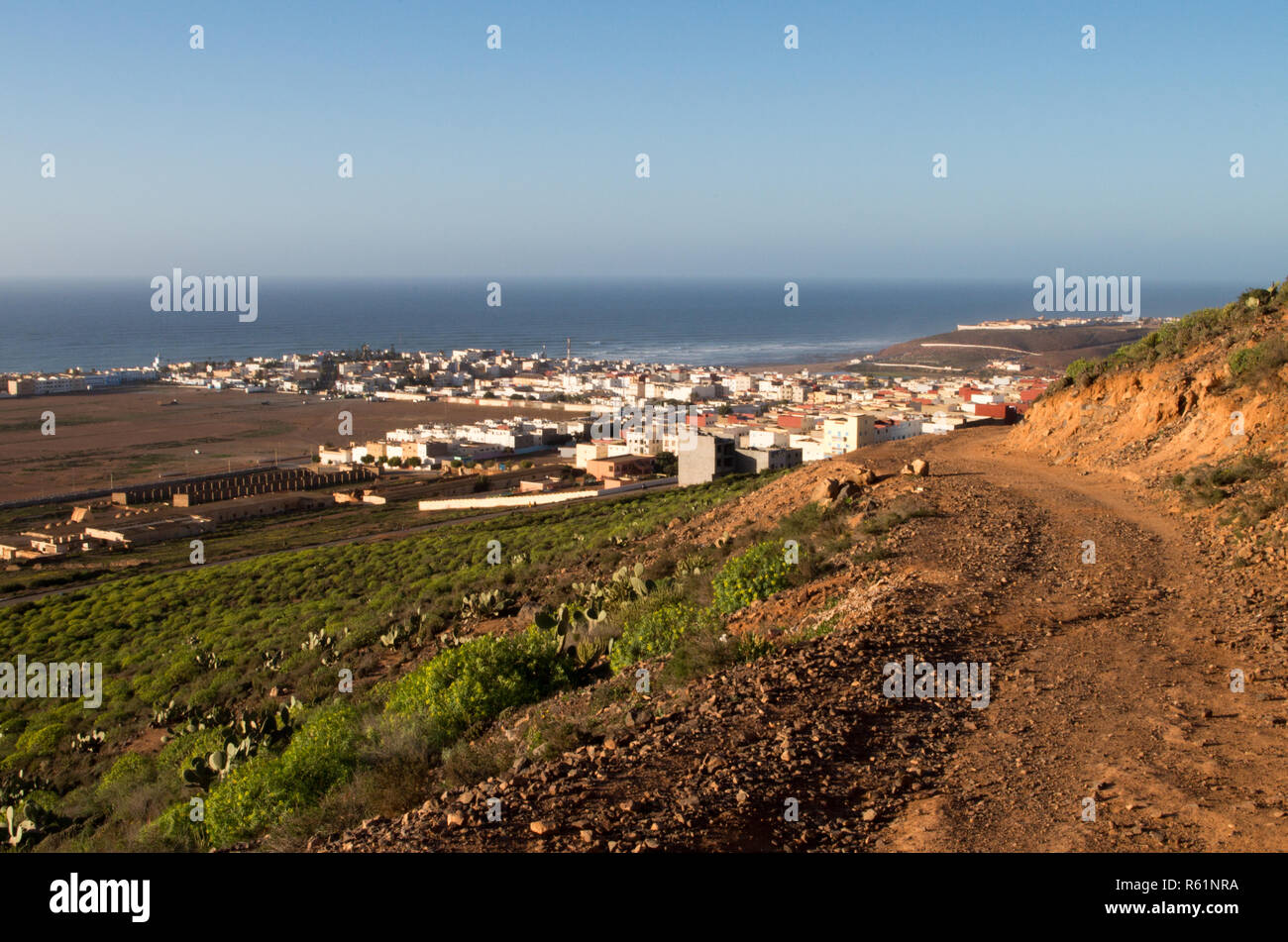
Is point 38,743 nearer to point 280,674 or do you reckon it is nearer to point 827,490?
point 280,674

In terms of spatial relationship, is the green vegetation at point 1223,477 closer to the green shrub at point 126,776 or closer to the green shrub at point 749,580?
the green shrub at point 749,580

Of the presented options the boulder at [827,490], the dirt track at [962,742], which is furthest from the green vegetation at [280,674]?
the boulder at [827,490]

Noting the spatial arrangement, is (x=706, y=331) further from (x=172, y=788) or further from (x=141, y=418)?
(x=172, y=788)

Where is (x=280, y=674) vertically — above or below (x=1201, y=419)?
below

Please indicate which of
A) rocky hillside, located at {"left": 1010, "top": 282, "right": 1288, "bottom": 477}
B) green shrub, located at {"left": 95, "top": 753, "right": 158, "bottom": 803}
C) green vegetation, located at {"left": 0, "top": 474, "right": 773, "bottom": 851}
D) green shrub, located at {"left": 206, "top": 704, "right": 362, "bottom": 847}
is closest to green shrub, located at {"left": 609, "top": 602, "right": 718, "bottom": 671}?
green vegetation, located at {"left": 0, "top": 474, "right": 773, "bottom": 851}

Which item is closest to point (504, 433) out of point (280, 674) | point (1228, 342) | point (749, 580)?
A: point (280, 674)

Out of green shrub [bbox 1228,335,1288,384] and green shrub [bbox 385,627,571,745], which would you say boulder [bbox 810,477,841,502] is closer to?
green shrub [bbox 385,627,571,745]
